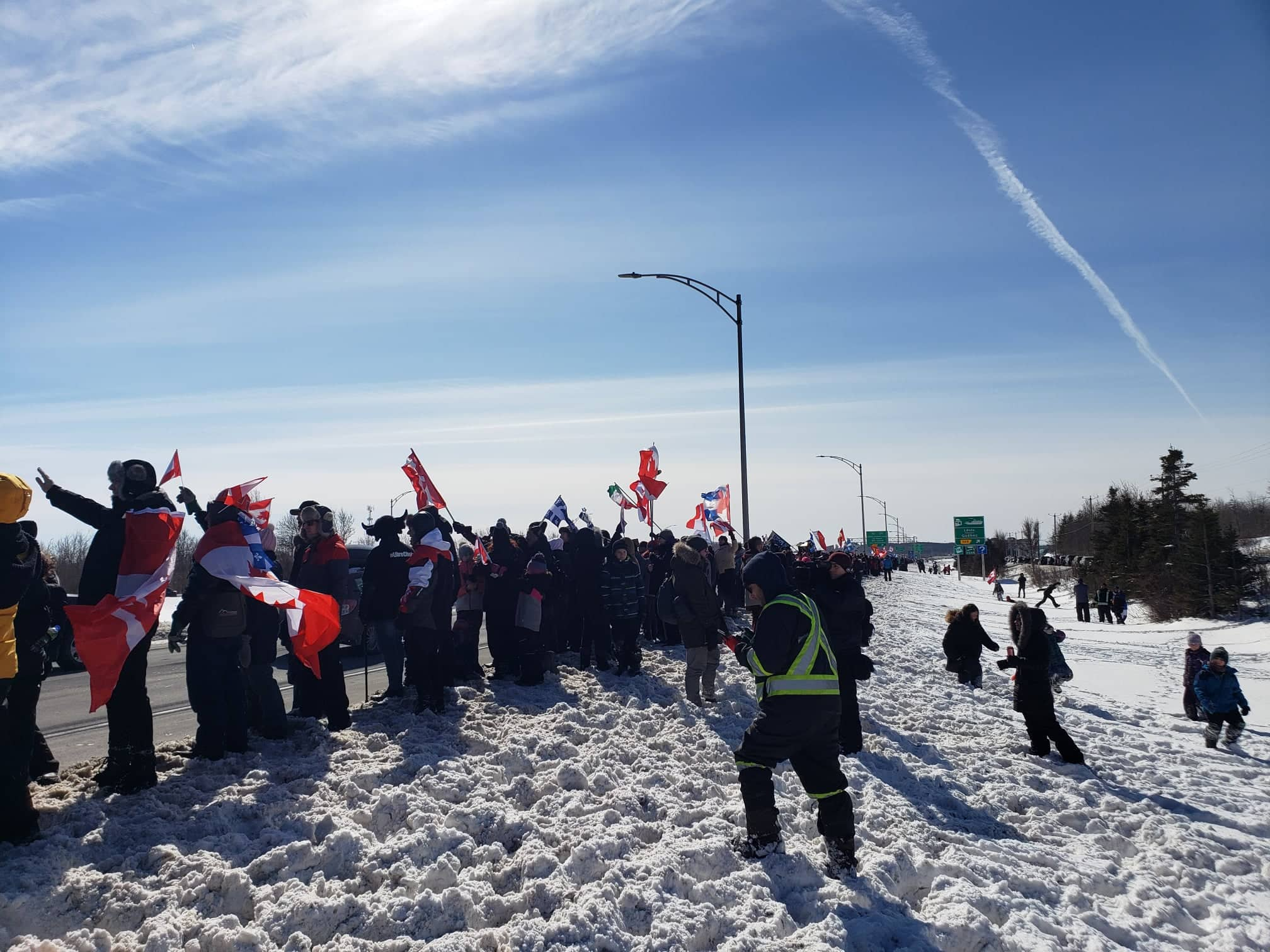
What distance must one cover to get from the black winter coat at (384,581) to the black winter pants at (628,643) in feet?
12.0

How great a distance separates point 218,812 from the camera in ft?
18.4

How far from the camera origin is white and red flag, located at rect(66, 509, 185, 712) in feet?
18.0

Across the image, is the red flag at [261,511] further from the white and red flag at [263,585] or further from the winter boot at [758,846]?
the winter boot at [758,846]

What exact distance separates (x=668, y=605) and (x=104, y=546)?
6.21m

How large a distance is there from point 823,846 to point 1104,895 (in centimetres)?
177

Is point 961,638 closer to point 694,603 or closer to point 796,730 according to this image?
point 694,603

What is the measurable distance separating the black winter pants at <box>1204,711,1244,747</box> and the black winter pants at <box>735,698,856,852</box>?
744 centimetres

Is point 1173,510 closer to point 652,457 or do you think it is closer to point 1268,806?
point 652,457

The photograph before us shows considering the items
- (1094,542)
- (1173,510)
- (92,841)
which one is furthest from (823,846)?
(1094,542)

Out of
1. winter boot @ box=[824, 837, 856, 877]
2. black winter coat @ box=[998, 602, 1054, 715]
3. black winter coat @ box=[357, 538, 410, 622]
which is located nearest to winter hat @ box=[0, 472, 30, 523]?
black winter coat @ box=[357, 538, 410, 622]

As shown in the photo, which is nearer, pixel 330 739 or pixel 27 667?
pixel 27 667

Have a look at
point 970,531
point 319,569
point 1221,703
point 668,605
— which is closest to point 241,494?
point 319,569

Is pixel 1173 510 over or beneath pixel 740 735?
over

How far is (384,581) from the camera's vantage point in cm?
886
